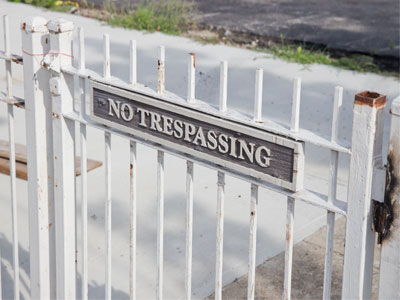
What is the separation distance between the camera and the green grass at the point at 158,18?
11625 millimetres

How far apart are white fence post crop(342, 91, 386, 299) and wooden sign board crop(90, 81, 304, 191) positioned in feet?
0.70

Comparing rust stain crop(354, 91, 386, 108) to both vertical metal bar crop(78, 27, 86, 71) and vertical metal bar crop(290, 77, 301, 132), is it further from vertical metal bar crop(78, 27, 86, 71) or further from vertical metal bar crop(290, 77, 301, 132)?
vertical metal bar crop(78, 27, 86, 71)

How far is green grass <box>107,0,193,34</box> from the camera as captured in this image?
11625 millimetres

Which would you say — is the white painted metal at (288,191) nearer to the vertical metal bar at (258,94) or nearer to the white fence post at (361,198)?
the white fence post at (361,198)

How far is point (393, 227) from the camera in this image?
8.25 ft

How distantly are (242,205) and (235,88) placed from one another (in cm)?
319

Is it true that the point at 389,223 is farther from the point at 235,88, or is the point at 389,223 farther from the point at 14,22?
the point at 14,22

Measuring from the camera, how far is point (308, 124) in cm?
780

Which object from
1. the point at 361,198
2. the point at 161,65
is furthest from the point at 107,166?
the point at 361,198

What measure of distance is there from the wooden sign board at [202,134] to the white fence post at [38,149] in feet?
1.28

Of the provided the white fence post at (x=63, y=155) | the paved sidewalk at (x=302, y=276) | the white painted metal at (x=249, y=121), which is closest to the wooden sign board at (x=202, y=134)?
the white painted metal at (x=249, y=121)

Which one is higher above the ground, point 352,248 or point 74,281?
point 352,248

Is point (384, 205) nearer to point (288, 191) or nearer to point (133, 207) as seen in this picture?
point (288, 191)

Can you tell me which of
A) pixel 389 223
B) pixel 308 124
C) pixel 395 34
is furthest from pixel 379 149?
pixel 395 34
